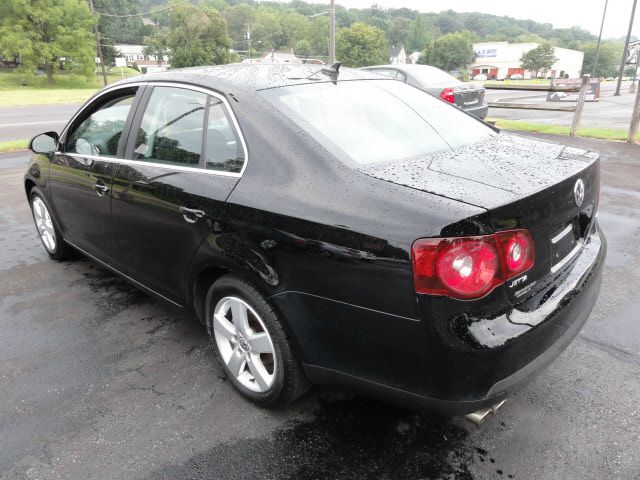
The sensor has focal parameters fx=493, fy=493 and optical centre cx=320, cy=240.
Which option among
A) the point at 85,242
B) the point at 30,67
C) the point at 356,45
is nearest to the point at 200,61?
the point at 30,67

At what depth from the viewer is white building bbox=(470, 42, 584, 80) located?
11619 cm

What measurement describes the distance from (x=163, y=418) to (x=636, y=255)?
418cm

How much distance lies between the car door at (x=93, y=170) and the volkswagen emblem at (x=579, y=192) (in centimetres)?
256

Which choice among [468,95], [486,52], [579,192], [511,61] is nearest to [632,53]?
[468,95]

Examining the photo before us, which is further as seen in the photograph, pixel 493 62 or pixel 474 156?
pixel 493 62

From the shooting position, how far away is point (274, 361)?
93.4 inches

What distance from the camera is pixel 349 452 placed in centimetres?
227

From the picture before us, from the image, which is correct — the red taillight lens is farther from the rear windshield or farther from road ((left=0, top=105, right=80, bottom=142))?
road ((left=0, top=105, right=80, bottom=142))

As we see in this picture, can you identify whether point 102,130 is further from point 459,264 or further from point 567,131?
point 567,131

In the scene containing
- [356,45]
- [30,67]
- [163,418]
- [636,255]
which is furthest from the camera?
[356,45]

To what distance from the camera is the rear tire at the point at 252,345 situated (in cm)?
231

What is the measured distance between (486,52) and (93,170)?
13562cm

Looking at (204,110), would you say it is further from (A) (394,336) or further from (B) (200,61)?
(B) (200,61)

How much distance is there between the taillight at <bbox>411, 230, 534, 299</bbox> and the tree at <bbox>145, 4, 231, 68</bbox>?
233 feet
